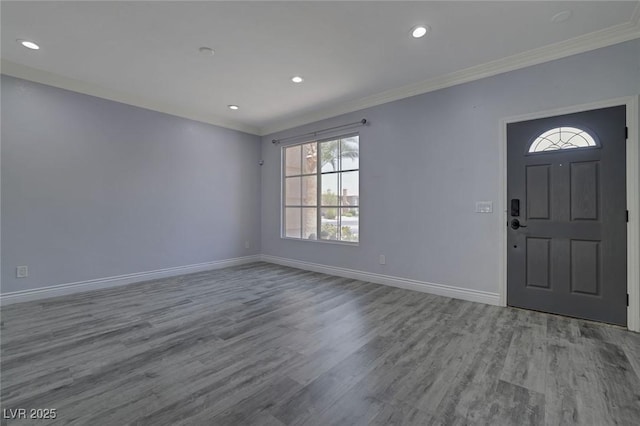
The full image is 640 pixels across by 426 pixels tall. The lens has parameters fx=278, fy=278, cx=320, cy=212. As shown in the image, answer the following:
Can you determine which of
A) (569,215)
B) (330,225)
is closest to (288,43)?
(330,225)

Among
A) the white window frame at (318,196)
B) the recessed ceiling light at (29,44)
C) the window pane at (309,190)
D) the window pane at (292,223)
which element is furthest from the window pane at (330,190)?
the recessed ceiling light at (29,44)

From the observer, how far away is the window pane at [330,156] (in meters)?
4.96

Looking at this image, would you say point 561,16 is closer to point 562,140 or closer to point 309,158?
point 562,140

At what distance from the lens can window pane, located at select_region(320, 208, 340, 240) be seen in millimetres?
4969

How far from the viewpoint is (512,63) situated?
3174 millimetres

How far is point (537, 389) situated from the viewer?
5.81ft

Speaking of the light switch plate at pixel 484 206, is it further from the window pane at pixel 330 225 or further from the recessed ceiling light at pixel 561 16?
the window pane at pixel 330 225

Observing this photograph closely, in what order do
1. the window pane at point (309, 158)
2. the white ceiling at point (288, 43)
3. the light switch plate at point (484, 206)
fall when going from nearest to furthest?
1. the white ceiling at point (288, 43)
2. the light switch plate at point (484, 206)
3. the window pane at point (309, 158)

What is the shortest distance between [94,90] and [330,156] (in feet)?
11.9

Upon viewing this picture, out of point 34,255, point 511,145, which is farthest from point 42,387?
point 511,145

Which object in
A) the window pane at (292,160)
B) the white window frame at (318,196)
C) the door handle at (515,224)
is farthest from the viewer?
the window pane at (292,160)

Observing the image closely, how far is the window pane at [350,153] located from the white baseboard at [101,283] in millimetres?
2968

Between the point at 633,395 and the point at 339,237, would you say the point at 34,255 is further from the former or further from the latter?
the point at 633,395

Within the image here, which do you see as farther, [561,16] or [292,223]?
[292,223]
